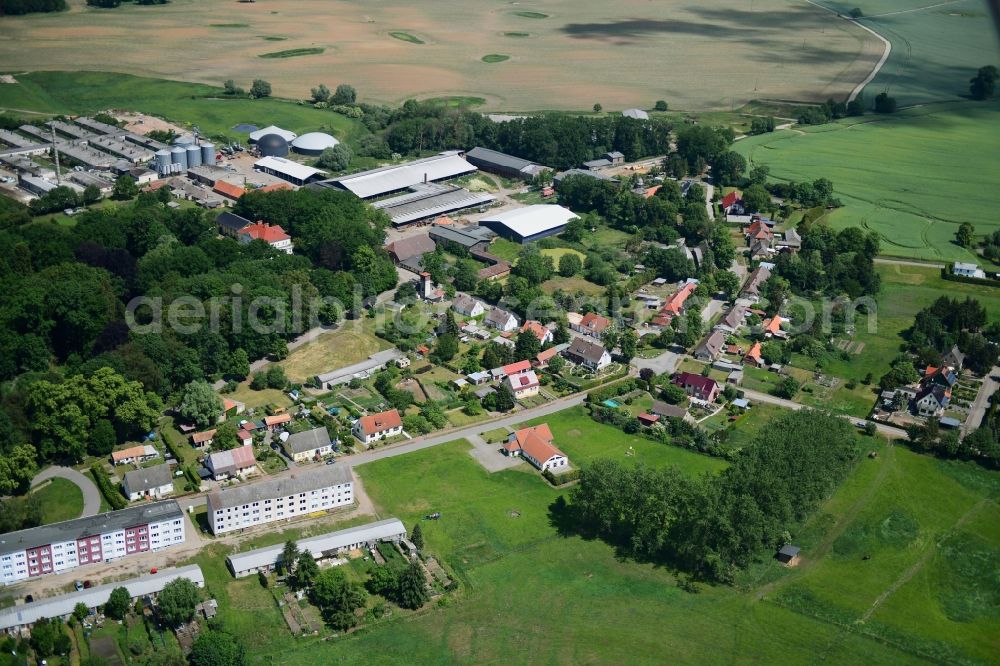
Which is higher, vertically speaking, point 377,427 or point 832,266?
point 832,266

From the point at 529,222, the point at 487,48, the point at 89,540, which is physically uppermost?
the point at 487,48

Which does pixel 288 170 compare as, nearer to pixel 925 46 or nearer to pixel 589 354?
pixel 589 354

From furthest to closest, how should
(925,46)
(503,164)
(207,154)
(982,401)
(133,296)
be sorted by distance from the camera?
(925,46), (503,164), (207,154), (133,296), (982,401)

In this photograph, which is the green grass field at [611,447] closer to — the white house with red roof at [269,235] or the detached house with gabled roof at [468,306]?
the detached house with gabled roof at [468,306]

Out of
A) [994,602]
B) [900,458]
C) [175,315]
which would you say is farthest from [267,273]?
[994,602]

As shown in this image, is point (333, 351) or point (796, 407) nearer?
point (796, 407)

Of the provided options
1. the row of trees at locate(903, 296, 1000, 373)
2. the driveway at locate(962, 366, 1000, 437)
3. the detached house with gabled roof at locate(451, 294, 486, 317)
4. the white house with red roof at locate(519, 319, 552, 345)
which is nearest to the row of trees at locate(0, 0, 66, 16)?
the detached house with gabled roof at locate(451, 294, 486, 317)

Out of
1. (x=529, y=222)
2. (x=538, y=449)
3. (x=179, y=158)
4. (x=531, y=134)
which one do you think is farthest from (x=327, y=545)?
(x=531, y=134)

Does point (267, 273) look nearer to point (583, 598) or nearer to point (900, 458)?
point (583, 598)
